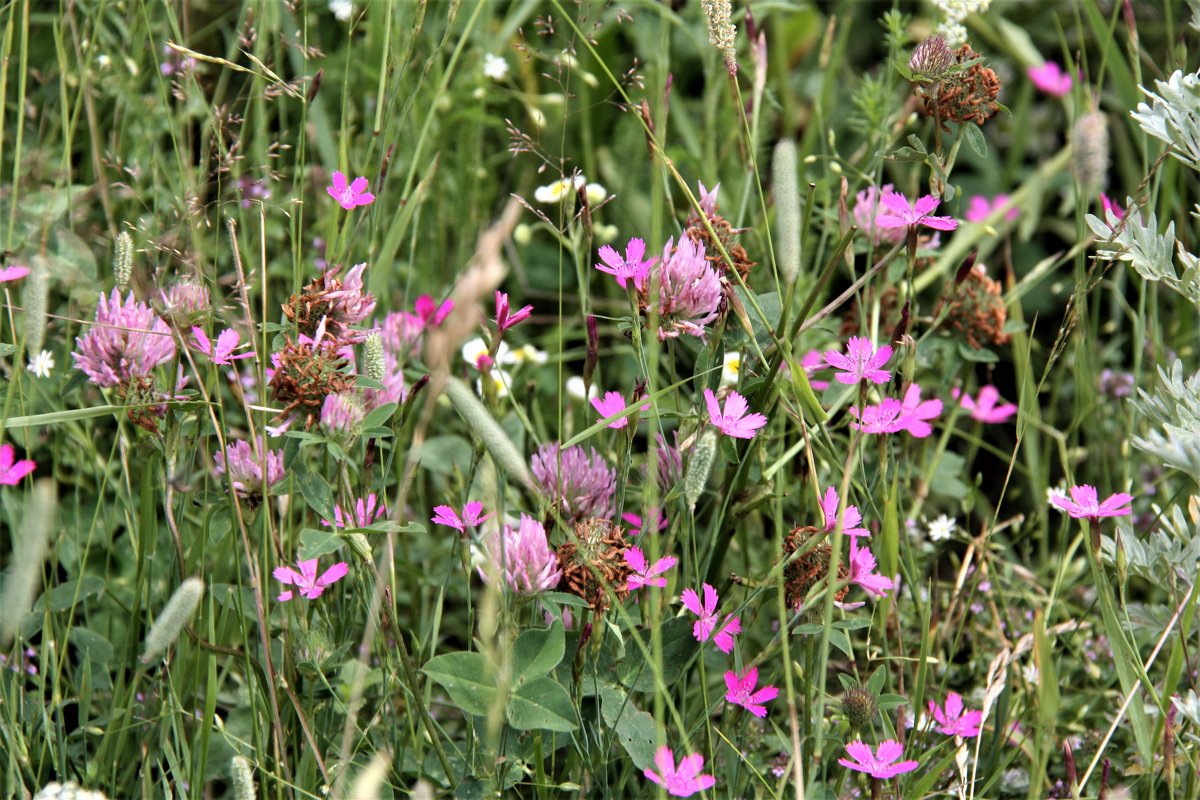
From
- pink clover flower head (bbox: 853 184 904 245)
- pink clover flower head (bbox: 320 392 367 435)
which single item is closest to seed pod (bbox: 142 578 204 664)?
pink clover flower head (bbox: 320 392 367 435)

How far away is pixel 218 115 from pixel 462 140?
102 cm

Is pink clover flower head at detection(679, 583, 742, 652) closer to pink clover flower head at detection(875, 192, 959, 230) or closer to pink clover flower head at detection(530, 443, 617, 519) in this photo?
pink clover flower head at detection(530, 443, 617, 519)

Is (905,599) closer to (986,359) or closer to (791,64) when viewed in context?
(986,359)

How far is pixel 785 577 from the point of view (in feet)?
3.95

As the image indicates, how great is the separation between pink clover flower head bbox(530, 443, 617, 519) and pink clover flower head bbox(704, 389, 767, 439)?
142 mm

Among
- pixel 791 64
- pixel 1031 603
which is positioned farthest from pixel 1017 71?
pixel 1031 603

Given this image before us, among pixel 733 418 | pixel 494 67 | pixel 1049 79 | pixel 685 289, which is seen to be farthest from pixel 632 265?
pixel 1049 79

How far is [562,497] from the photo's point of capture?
4.06ft

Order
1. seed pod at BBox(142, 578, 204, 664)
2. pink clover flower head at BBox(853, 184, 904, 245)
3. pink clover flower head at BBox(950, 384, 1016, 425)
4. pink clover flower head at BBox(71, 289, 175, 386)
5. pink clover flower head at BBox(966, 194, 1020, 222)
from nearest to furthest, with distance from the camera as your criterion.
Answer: seed pod at BBox(142, 578, 204, 664) → pink clover flower head at BBox(71, 289, 175, 386) → pink clover flower head at BBox(853, 184, 904, 245) → pink clover flower head at BBox(950, 384, 1016, 425) → pink clover flower head at BBox(966, 194, 1020, 222)

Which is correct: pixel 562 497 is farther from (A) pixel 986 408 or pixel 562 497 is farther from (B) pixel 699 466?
(A) pixel 986 408

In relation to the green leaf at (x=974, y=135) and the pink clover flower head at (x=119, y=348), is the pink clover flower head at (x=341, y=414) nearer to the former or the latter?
the pink clover flower head at (x=119, y=348)

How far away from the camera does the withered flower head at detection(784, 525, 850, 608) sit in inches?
46.3

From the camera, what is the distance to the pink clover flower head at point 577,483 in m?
1.26

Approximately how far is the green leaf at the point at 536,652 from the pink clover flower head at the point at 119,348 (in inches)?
18.8
